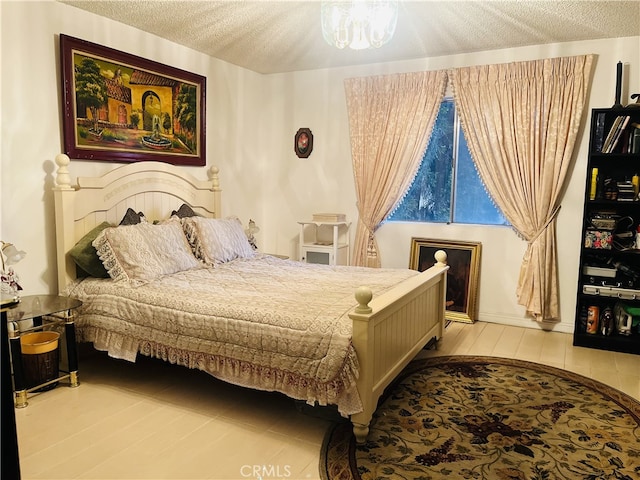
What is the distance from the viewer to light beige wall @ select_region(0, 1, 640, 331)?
314cm

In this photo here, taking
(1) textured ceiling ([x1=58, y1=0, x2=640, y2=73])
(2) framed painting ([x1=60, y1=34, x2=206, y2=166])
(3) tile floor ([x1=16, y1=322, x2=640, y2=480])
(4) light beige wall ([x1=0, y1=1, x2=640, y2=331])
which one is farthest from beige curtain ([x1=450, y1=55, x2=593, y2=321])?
(2) framed painting ([x1=60, y1=34, x2=206, y2=166])

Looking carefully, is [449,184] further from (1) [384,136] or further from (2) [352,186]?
(2) [352,186]

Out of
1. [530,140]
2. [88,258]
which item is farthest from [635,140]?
[88,258]

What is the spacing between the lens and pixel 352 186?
200 inches

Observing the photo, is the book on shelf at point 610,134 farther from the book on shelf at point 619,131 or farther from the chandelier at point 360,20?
the chandelier at point 360,20

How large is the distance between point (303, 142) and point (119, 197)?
2.19m

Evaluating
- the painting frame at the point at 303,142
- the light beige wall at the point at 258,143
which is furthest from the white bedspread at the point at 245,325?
the painting frame at the point at 303,142

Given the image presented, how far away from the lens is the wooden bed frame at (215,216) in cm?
237

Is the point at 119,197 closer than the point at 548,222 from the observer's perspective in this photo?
Yes

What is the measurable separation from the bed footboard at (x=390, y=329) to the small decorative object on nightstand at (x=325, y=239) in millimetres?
1447

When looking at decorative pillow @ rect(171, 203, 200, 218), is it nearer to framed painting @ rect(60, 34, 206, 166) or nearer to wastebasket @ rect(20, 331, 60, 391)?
framed painting @ rect(60, 34, 206, 166)

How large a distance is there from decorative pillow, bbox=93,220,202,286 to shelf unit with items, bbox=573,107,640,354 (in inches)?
124

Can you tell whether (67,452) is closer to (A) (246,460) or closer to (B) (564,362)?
(A) (246,460)

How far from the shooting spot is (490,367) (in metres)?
3.46
